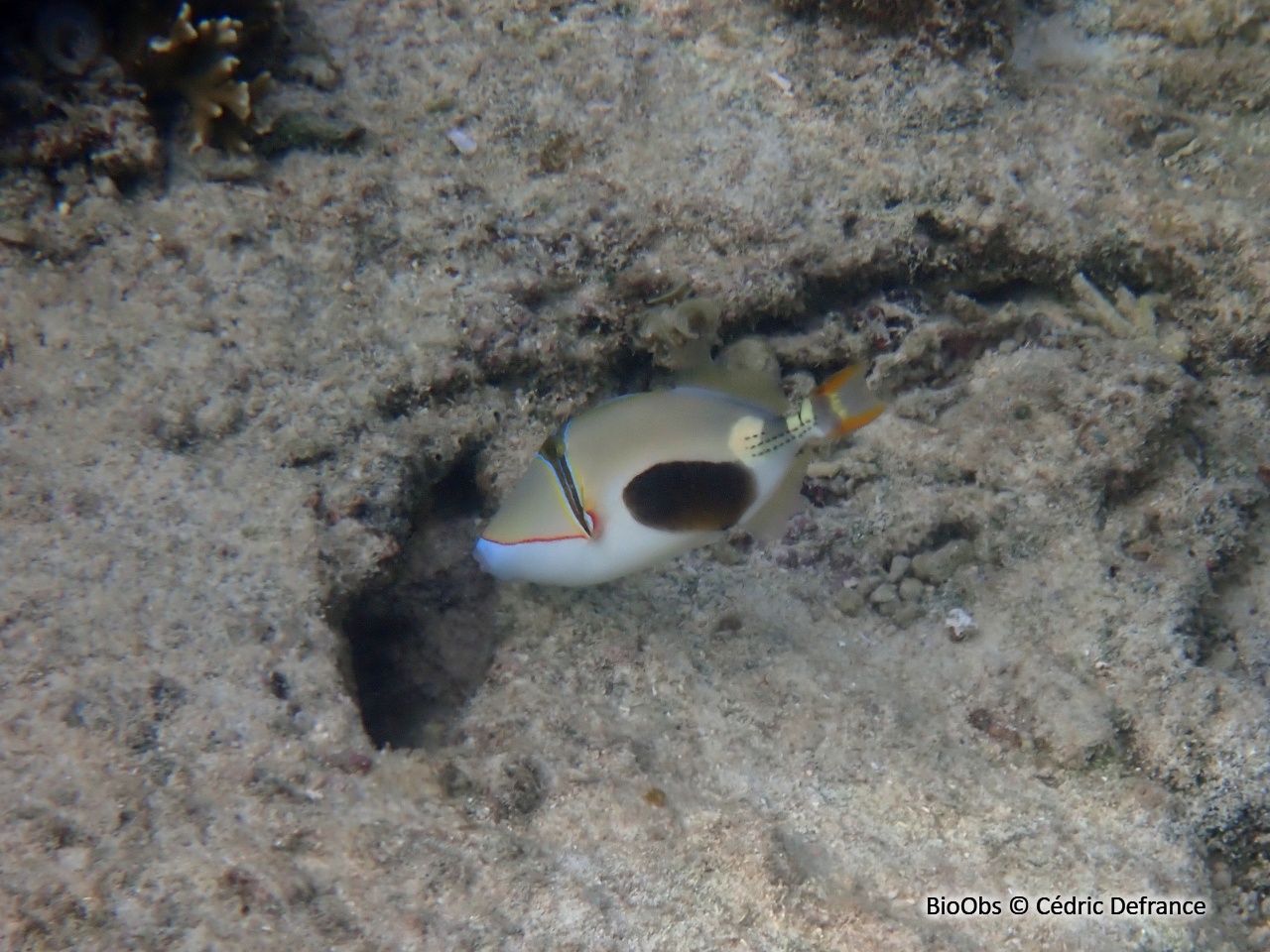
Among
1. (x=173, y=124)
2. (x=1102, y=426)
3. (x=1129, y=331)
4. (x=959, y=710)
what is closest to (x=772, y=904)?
(x=959, y=710)

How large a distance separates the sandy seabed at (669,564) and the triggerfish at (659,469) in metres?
0.65

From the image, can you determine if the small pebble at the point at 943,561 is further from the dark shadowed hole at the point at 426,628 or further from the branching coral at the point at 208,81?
the branching coral at the point at 208,81

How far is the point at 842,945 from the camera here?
2.02 m

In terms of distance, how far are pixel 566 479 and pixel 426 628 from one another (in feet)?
3.63

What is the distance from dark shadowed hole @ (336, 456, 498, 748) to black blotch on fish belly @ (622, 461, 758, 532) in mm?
946

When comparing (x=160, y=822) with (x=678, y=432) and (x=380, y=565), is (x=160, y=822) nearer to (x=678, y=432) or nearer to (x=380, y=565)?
(x=380, y=565)

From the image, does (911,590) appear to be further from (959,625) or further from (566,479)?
(566,479)

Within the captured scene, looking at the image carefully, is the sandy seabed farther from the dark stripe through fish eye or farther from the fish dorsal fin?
the fish dorsal fin

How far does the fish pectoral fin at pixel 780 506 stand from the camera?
2.31m

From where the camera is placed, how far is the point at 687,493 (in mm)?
2193

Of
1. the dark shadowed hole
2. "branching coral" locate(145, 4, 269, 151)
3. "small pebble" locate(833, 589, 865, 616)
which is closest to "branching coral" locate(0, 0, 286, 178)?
"branching coral" locate(145, 4, 269, 151)

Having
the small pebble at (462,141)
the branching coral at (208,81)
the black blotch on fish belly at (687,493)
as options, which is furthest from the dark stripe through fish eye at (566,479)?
the branching coral at (208,81)

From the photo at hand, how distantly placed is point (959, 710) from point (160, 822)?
2.49 meters

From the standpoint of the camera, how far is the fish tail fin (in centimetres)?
207
